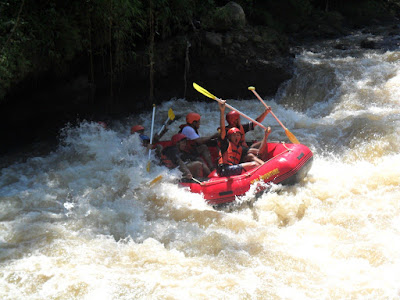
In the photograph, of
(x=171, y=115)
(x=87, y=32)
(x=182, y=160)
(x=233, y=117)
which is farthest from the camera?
(x=87, y=32)

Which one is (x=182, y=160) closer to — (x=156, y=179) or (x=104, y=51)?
(x=156, y=179)

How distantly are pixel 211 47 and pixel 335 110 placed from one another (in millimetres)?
2628

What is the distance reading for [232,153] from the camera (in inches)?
194

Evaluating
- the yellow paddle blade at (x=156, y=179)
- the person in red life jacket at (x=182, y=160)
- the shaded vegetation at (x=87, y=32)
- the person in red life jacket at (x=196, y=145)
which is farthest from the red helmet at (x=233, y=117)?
the shaded vegetation at (x=87, y=32)

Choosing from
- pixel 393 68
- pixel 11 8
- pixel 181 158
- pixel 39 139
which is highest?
pixel 11 8

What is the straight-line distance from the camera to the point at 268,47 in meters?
8.41

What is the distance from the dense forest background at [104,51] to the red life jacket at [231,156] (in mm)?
2940

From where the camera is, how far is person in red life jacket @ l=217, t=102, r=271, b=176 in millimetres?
4734

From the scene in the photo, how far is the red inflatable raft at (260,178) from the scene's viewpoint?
442cm

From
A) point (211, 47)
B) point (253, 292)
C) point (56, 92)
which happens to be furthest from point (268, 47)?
point (253, 292)

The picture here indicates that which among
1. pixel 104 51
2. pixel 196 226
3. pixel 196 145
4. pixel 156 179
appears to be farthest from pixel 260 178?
pixel 104 51

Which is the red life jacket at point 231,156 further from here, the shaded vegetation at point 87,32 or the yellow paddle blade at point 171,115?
the shaded vegetation at point 87,32

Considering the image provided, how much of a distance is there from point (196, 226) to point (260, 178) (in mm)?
953

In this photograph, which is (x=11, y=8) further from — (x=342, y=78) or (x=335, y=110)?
(x=342, y=78)
